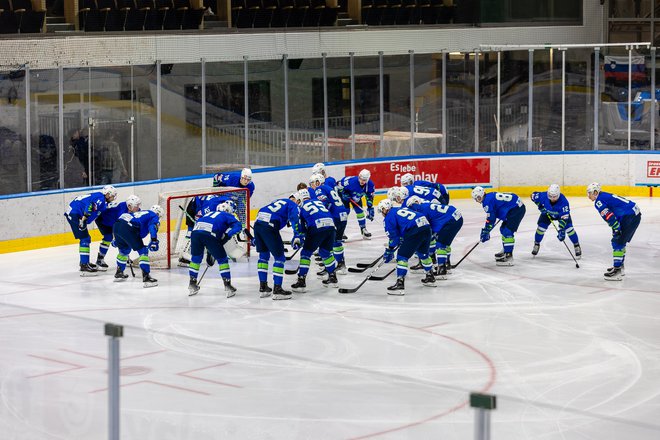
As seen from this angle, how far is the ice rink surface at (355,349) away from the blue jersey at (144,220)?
62cm

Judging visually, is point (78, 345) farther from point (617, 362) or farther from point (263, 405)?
point (617, 362)

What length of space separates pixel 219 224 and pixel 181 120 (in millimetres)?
5377

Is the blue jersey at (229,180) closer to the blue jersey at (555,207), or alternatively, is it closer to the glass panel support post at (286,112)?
the glass panel support post at (286,112)

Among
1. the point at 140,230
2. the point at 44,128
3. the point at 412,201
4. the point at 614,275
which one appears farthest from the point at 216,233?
the point at 44,128

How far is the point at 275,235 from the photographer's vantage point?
35.0ft

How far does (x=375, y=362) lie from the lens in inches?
326

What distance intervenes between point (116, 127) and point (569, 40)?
10.4 metres

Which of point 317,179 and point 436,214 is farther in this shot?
point 317,179

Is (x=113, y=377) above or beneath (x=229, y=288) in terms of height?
above

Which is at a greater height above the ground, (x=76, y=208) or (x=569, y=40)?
(x=569, y=40)

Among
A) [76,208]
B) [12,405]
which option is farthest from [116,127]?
[12,405]

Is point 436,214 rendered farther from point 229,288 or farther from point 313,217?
point 229,288

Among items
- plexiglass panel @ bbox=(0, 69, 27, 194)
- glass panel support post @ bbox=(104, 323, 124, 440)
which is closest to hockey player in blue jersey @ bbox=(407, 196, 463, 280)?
plexiglass panel @ bbox=(0, 69, 27, 194)

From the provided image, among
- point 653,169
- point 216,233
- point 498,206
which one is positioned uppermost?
point 653,169
